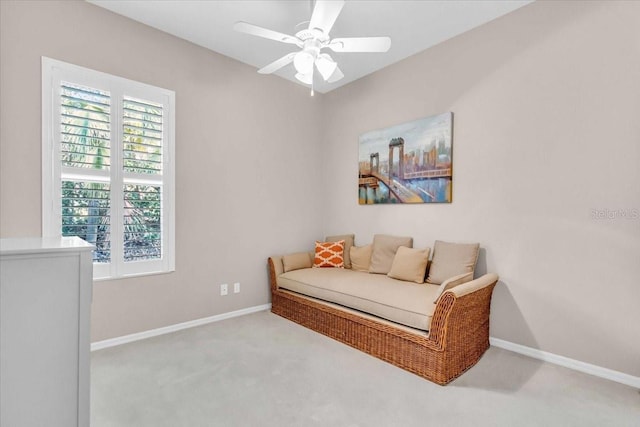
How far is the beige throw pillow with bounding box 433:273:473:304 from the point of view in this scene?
7.68 ft

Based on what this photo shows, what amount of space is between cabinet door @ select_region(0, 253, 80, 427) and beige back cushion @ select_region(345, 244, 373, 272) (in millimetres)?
2910

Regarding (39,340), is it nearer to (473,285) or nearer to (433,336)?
(433,336)

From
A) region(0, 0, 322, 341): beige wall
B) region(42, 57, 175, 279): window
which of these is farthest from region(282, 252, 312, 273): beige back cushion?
region(42, 57, 175, 279): window

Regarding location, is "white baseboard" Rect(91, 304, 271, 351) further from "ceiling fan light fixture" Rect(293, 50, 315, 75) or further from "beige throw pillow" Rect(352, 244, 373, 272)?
"ceiling fan light fixture" Rect(293, 50, 315, 75)

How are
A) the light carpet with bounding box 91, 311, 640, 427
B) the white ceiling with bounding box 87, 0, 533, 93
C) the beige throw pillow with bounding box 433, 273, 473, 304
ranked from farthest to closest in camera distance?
the white ceiling with bounding box 87, 0, 533, 93
the beige throw pillow with bounding box 433, 273, 473, 304
the light carpet with bounding box 91, 311, 640, 427

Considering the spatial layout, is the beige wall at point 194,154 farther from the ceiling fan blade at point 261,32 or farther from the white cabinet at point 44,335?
the white cabinet at point 44,335

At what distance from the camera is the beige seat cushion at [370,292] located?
2469 millimetres

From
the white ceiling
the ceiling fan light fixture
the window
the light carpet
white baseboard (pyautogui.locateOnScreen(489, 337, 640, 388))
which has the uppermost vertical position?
the white ceiling

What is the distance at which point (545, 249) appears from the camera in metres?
2.62

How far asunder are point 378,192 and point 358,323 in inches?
64.4

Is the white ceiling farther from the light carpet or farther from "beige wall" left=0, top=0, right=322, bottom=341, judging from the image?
the light carpet

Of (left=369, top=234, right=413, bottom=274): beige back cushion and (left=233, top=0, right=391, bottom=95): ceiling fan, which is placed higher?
(left=233, top=0, right=391, bottom=95): ceiling fan

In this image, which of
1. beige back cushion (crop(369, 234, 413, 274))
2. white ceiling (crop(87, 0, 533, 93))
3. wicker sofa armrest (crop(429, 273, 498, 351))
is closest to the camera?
wicker sofa armrest (crop(429, 273, 498, 351))

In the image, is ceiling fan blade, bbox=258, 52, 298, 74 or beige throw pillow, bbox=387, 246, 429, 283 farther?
beige throw pillow, bbox=387, 246, 429, 283
